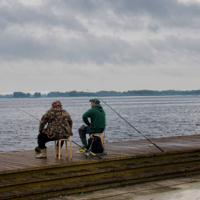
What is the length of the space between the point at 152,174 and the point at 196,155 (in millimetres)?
1727

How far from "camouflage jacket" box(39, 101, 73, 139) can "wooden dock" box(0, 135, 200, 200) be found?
54cm

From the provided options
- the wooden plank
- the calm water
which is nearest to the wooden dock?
the wooden plank

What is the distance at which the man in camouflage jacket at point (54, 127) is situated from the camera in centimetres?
721

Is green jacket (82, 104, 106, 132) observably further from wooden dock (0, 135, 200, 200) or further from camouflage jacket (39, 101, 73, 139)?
camouflage jacket (39, 101, 73, 139)

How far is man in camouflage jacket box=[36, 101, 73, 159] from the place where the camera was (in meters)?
7.21

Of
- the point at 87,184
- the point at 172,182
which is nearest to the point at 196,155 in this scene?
the point at 172,182

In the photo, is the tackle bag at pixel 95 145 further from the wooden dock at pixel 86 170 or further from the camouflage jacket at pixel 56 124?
the camouflage jacket at pixel 56 124

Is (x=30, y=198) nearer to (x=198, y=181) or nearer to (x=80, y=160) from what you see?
(x=80, y=160)

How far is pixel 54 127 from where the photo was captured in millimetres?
7215

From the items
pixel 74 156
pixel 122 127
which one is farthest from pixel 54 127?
pixel 122 127

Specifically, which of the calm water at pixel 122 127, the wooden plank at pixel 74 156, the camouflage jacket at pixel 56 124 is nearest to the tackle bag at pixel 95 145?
the wooden plank at pixel 74 156

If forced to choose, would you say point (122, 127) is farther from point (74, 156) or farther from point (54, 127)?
point (54, 127)

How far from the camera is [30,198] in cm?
578

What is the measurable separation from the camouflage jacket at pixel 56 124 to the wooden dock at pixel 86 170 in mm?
536
